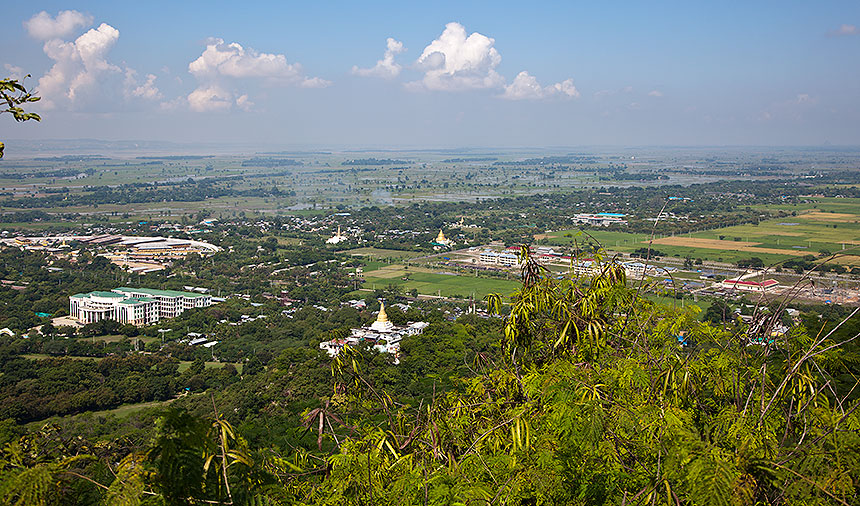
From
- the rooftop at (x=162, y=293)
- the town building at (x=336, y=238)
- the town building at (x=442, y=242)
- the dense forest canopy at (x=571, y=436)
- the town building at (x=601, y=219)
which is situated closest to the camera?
the dense forest canopy at (x=571, y=436)

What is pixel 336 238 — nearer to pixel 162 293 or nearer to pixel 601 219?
pixel 162 293

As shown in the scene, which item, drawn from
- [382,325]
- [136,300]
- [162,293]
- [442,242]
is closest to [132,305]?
[136,300]

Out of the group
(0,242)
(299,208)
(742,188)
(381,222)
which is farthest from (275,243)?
(742,188)

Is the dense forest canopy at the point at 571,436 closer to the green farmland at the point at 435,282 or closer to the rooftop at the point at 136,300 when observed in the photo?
the rooftop at the point at 136,300

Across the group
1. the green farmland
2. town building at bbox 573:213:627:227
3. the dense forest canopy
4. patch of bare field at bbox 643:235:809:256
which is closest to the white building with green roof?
the green farmland

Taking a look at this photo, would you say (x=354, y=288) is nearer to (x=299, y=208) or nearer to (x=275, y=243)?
(x=275, y=243)

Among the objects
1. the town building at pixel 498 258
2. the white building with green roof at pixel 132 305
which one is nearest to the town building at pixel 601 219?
the town building at pixel 498 258

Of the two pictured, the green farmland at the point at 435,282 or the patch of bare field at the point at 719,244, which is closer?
the green farmland at the point at 435,282

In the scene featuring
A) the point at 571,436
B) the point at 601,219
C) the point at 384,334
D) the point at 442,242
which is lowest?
the point at 442,242

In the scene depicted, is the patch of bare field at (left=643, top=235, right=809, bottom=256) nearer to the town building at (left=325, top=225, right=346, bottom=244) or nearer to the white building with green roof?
the town building at (left=325, top=225, right=346, bottom=244)
